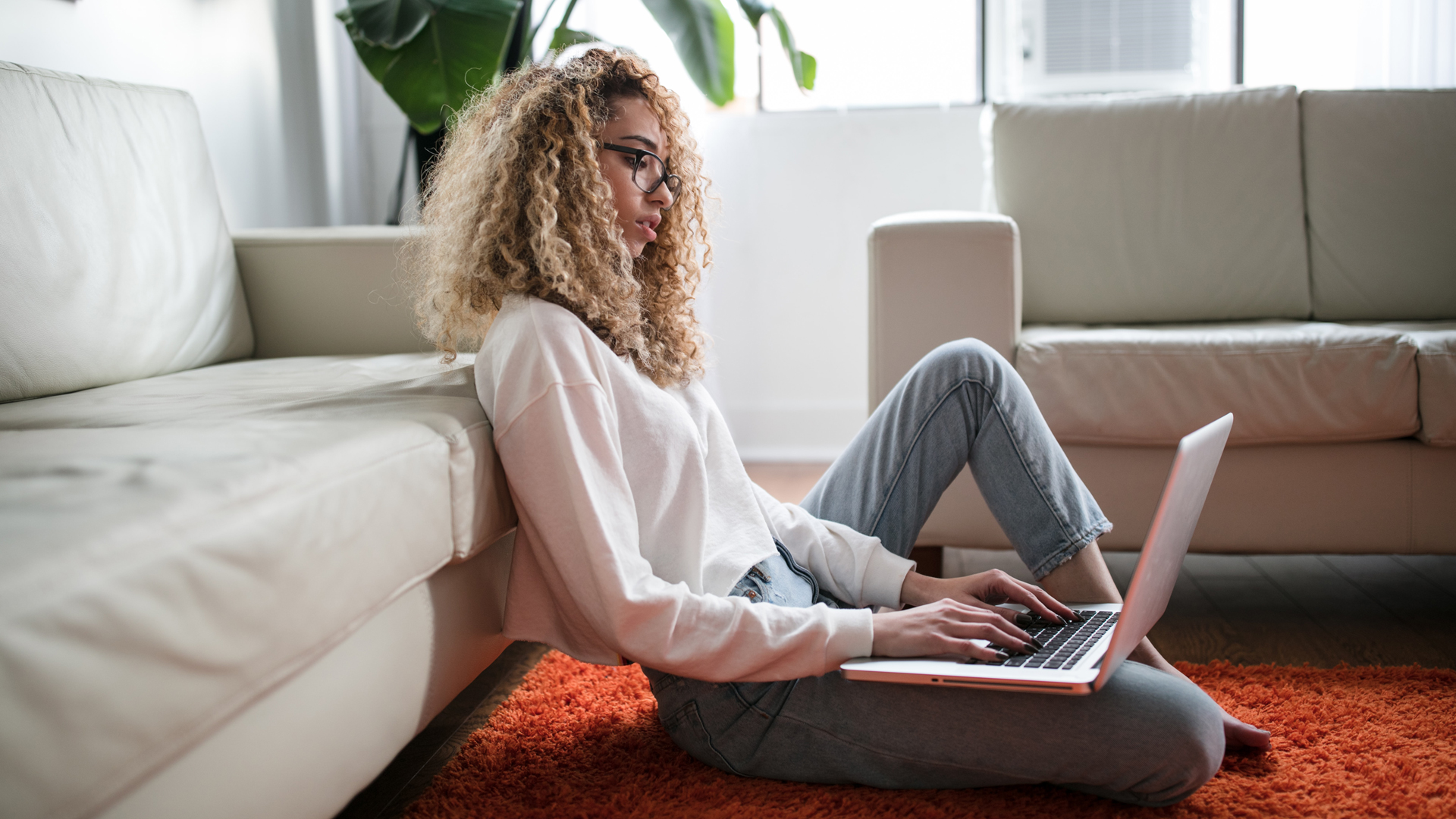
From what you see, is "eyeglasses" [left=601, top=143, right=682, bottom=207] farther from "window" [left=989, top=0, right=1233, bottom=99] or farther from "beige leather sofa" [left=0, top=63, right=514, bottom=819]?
"window" [left=989, top=0, right=1233, bottom=99]

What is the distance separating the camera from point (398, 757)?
1.14m

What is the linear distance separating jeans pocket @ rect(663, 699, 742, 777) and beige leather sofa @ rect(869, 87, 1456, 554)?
28.9 inches

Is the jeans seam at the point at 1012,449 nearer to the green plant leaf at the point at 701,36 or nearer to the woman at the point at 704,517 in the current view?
the woman at the point at 704,517

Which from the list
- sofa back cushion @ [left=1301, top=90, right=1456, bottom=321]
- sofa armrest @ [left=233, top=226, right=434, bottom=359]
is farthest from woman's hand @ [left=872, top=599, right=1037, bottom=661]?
sofa back cushion @ [left=1301, top=90, right=1456, bottom=321]

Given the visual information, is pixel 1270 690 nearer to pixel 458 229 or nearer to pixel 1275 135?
pixel 458 229

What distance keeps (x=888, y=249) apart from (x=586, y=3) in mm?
1677

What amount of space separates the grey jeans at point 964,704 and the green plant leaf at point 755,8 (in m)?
1.49

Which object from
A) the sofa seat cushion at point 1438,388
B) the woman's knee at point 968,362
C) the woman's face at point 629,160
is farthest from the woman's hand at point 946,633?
the sofa seat cushion at point 1438,388

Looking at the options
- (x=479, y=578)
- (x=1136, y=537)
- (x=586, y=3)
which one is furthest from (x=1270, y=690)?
(x=586, y=3)

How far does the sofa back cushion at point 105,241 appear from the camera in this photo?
3.88 feet

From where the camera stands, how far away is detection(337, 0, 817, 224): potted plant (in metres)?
2.16

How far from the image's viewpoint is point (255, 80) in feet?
7.74

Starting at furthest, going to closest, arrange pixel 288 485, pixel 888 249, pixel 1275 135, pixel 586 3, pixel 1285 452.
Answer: pixel 586 3
pixel 1275 135
pixel 888 249
pixel 1285 452
pixel 288 485

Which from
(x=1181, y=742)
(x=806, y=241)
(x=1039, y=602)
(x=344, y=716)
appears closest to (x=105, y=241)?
A: (x=344, y=716)
